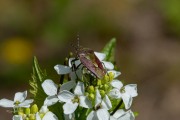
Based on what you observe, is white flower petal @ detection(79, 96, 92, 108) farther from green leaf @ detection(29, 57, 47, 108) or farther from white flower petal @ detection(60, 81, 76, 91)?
green leaf @ detection(29, 57, 47, 108)

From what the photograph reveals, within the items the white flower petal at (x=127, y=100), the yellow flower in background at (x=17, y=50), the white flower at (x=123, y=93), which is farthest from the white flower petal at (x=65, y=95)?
the yellow flower in background at (x=17, y=50)

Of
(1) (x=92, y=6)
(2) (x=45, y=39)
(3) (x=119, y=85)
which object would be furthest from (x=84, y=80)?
(1) (x=92, y=6)

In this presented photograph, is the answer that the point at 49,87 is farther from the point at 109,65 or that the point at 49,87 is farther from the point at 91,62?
the point at 109,65

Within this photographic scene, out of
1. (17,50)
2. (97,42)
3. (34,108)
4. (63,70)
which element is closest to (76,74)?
(63,70)

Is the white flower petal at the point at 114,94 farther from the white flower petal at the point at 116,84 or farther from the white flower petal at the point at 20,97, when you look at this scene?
the white flower petal at the point at 20,97

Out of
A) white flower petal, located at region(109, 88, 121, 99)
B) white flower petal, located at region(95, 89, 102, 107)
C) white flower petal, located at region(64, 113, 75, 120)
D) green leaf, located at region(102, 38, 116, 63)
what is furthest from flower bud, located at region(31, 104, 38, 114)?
green leaf, located at region(102, 38, 116, 63)

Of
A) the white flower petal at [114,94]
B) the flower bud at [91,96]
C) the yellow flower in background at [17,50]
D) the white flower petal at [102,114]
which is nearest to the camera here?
the white flower petal at [102,114]
